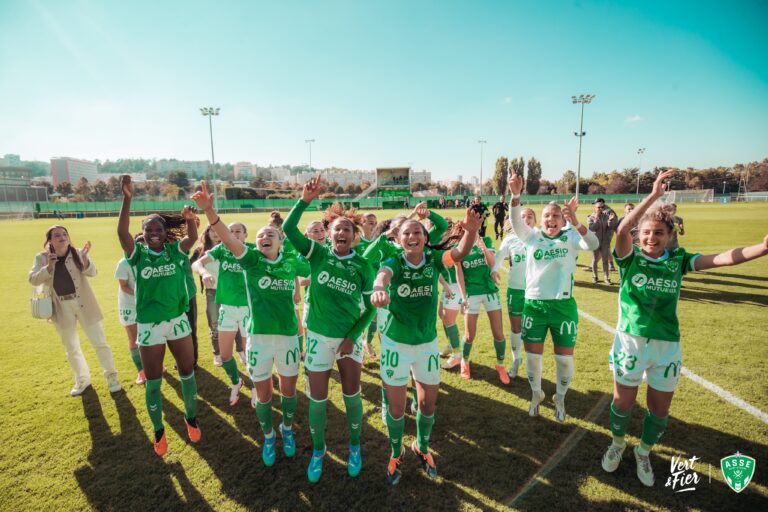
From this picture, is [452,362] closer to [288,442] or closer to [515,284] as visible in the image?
[515,284]

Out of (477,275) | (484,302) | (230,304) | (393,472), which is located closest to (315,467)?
(393,472)

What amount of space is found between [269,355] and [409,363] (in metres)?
1.50

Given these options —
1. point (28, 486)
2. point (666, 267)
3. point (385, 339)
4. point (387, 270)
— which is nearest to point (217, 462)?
point (28, 486)

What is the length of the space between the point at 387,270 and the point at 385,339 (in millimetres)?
723

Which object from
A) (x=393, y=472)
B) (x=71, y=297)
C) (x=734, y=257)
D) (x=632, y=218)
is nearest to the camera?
(x=734, y=257)

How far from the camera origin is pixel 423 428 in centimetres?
369

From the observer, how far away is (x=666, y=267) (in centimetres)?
345

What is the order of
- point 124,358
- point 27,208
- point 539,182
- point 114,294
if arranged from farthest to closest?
point 539,182 < point 27,208 < point 114,294 < point 124,358

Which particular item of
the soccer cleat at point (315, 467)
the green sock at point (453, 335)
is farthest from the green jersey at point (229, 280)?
the green sock at point (453, 335)

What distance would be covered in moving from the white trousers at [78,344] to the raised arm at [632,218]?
22.3ft

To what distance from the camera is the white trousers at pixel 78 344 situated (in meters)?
5.44

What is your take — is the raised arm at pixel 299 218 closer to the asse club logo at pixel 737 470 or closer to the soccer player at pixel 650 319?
the soccer player at pixel 650 319

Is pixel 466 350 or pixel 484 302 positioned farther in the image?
pixel 466 350

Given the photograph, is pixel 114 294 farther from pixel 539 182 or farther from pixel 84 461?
pixel 539 182
